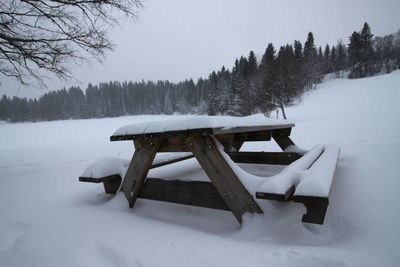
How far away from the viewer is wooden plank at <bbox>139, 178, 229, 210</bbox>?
6.15 feet

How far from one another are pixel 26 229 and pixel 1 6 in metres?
4.78

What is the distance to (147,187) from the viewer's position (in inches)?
88.8

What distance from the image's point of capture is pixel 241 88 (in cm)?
3409

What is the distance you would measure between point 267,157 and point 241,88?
32.2m

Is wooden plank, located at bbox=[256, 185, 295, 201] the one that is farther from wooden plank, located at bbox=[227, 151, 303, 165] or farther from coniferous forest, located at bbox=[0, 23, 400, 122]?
coniferous forest, located at bbox=[0, 23, 400, 122]

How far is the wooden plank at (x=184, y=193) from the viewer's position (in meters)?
1.87

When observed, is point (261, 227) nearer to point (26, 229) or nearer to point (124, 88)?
point (26, 229)

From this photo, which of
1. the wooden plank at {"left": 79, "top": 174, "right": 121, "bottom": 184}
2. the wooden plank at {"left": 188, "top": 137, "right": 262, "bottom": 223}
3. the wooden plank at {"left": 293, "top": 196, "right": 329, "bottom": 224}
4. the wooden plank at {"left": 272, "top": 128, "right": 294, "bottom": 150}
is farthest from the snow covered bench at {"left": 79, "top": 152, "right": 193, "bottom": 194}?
the wooden plank at {"left": 272, "top": 128, "right": 294, "bottom": 150}

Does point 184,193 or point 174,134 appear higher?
point 174,134

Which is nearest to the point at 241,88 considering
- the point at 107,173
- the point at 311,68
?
the point at 311,68

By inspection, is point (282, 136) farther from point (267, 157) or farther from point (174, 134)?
point (174, 134)

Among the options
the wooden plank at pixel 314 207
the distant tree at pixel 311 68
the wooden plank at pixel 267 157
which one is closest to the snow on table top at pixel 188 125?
the wooden plank at pixel 314 207

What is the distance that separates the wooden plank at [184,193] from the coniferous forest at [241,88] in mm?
21961

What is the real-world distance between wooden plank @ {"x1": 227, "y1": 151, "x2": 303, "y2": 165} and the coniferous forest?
19.9 metres
